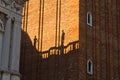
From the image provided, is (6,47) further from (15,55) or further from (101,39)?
(101,39)

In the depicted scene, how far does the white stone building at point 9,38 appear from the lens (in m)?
23.6

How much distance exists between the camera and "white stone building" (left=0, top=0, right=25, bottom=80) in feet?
77.5

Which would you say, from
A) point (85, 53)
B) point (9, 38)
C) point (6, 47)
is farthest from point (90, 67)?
point (6, 47)

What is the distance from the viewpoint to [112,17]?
109 ft

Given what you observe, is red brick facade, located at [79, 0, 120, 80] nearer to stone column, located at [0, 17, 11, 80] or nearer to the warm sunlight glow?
the warm sunlight glow

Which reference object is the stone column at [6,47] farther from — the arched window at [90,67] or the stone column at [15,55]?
the arched window at [90,67]

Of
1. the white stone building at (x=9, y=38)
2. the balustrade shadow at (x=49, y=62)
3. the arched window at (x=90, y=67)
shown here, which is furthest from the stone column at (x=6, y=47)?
the arched window at (x=90, y=67)

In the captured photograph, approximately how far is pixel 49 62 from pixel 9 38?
706 centimetres

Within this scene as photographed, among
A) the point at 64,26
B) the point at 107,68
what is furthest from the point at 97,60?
the point at 64,26

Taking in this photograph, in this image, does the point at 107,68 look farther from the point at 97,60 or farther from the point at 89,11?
the point at 89,11

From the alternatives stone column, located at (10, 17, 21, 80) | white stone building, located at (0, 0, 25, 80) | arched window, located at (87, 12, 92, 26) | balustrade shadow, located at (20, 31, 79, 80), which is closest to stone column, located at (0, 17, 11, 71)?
white stone building, located at (0, 0, 25, 80)

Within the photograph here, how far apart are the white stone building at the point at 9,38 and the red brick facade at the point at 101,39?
230 inches

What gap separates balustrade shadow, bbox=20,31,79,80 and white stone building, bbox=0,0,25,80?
5491 millimetres

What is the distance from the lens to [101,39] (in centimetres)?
3148
